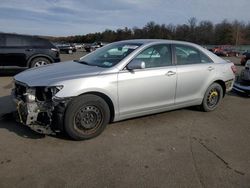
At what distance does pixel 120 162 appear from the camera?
3584 millimetres

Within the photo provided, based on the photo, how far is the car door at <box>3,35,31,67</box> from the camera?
10.2 m

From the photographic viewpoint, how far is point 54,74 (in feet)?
14.1

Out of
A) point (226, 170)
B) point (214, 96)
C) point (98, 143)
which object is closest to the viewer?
point (226, 170)

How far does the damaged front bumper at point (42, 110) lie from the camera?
13.1 ft

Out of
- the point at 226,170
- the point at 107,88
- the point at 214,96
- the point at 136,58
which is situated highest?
the point at 136,58

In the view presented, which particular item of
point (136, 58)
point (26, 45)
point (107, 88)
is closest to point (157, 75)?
point (136, 58)

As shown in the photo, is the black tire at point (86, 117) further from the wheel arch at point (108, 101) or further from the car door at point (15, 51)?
the car door at point (15, 51)

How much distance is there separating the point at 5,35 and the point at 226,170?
9.64m

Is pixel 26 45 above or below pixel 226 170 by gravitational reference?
above

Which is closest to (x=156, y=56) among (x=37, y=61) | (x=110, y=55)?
(x=110, y=55)

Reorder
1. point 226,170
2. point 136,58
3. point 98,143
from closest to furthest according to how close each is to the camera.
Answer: point 226,170
point 98,143
point 136,58

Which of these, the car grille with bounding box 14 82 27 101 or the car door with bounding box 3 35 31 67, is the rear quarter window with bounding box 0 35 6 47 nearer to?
the car door with bounding box 3 35 31 67

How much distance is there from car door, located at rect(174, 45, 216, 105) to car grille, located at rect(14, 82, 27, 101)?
109 inches

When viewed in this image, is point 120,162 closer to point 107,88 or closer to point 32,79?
point 107,88
